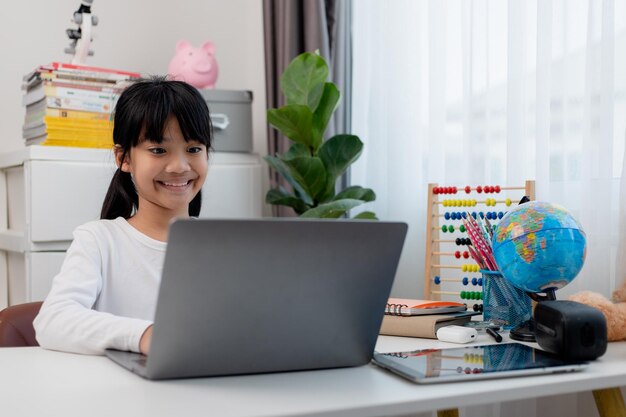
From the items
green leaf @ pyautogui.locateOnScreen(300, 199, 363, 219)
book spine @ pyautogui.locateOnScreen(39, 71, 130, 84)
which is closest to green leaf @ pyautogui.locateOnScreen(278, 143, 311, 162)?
green leaf @ pyautogui.locateOnScreen(300, 199, 363, 219)

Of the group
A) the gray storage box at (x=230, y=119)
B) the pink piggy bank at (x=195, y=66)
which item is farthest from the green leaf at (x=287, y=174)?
the pink piggy bank at (x=195, y=66)

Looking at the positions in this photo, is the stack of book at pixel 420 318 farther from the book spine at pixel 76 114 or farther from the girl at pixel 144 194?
the book spine at pixel 76 114

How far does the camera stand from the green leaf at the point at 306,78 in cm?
222

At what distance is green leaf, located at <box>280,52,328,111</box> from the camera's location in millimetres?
2223

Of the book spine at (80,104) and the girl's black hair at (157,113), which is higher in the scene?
the book spine at (80,104)

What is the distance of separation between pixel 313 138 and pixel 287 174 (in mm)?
173

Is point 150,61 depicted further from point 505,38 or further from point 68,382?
point 68,382

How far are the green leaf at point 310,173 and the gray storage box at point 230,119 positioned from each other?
14.5 inches

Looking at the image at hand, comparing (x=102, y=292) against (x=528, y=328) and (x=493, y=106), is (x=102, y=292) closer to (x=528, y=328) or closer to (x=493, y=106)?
(x=528, y=328)

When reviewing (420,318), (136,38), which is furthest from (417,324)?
(136,38)

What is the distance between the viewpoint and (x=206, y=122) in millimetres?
1392

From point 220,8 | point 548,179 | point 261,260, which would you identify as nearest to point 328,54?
point 220,8

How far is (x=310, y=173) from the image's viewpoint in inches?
87.7

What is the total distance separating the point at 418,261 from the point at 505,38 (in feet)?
2.21
